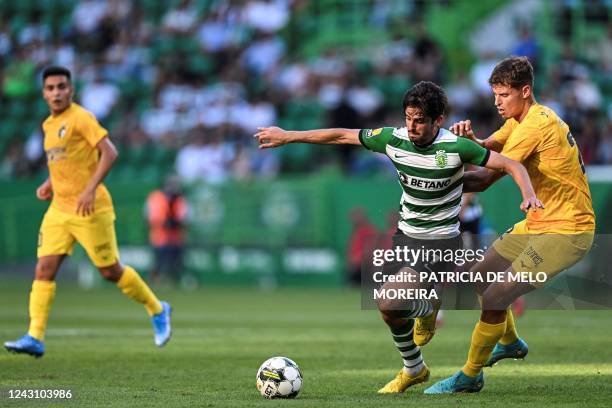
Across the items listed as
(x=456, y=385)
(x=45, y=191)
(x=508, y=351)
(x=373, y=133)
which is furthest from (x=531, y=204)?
(x=45, y=191)

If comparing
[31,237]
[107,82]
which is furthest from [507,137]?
[107,82]

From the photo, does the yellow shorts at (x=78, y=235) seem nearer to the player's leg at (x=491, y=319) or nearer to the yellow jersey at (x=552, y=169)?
the player's leg at (x=491, y=319)

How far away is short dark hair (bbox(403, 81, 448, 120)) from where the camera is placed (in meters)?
8.42

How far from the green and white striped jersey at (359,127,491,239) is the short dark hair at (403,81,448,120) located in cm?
21

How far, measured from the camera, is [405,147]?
8664mm

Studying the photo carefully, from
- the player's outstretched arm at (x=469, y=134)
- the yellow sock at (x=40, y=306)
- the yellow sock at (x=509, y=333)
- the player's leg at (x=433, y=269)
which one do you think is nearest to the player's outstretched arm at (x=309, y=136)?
the player's outstretched arm at (x=469, y=134)

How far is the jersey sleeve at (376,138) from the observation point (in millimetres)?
8734

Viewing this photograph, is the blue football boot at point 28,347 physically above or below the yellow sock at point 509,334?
below

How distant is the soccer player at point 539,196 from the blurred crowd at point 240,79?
522 inches

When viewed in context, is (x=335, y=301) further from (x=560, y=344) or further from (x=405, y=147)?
(x=405, y=147)

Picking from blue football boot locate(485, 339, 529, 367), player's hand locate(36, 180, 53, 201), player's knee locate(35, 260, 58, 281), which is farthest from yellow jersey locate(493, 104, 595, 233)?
player's hand locate(36, 180, 53, 201)

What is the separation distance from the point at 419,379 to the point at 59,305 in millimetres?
11313

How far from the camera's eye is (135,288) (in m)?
12.1

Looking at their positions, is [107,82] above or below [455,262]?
above
